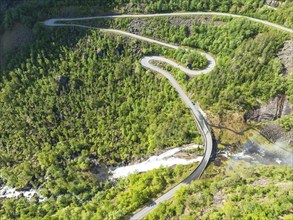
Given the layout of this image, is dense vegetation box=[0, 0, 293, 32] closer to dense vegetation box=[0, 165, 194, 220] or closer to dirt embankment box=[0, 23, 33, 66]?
dirt embankment box=[0, 23, 33, 66]

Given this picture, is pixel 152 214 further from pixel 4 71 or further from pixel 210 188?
pixel 4 71

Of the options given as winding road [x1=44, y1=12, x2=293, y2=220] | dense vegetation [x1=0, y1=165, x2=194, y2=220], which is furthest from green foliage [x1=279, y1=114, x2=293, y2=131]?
dense vegetation [x1=0, y1=165, x2=194, y2=220]

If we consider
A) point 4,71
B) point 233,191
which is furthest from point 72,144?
point 233,191

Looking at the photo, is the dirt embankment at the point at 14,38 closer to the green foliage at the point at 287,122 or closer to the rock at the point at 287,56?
the rock at the point at 287,56

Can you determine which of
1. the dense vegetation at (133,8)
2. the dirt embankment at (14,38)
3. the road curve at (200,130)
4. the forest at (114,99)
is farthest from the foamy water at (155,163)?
the dirt embankment at (14,38)

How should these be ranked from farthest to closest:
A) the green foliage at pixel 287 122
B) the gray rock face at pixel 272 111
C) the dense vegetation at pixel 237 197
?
the gray rock face at pixel 272 111 → the green foliage at pixel 287 122 → the dense vegetation at pixel 237 197

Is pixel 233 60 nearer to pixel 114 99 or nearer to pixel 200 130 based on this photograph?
pixel 200 130

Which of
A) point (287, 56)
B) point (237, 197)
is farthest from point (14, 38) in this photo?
point (287, 56)
